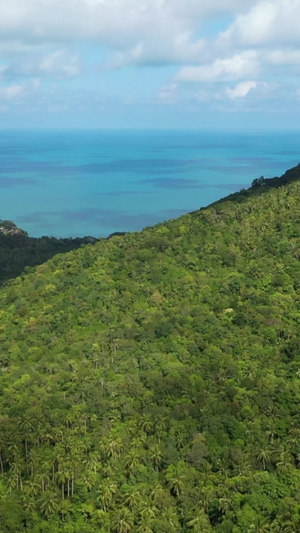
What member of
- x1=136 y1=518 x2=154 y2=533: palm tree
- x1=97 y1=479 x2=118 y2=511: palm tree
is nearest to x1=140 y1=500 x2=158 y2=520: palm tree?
x1=136 y1=518 x2=154 y2=533: palm tree

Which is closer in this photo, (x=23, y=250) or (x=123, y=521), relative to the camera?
(x=123, y=521)

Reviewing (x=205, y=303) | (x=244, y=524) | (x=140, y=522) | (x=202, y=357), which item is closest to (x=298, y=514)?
(x=244, y=524)

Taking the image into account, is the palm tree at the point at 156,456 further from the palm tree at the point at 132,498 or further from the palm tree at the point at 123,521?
the palm tree at the point at 123,521

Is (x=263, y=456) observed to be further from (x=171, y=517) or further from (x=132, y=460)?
(x=132, y=460)

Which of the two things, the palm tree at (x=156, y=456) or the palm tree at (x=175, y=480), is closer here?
the palm tree at (x=175, y=480)

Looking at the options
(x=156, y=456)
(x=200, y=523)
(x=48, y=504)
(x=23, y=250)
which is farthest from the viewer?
(x=23, y=250)

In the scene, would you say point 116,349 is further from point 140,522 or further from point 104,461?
point 140,522

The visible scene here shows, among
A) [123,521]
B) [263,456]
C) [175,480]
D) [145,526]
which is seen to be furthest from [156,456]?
[263,456]

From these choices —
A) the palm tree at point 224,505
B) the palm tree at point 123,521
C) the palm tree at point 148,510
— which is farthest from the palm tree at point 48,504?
the palm tree at point 224,505

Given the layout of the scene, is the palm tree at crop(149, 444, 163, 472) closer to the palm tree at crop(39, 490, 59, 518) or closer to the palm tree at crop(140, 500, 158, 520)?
the palm tree at crop(140, 500, 158, 520)
